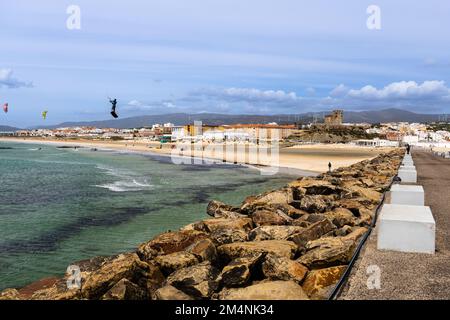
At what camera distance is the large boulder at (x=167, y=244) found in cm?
1159

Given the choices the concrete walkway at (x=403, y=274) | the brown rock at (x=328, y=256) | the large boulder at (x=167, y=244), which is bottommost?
the large boulder at (x=167, y=244)

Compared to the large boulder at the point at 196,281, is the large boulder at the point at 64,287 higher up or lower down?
lower down

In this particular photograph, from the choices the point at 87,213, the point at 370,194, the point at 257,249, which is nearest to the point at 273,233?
the point at 257,249

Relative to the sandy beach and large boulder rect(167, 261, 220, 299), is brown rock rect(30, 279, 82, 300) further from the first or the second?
the sandy beach

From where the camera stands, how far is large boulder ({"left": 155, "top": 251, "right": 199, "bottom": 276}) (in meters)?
9.89

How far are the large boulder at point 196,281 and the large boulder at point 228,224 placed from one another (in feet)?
15.4

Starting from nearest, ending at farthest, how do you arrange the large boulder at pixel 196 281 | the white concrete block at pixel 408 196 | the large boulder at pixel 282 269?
the large boulder at pixel 196 281
the large boulder at pixel 282 269
the white concrete block at pixel 408 196

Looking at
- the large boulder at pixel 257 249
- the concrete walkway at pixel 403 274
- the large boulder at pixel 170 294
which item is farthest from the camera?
the large boulder at pixel 257 249

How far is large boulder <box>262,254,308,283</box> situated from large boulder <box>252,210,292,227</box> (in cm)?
525

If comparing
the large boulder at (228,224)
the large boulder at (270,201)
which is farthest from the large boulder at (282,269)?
the large boulder at (270,201)

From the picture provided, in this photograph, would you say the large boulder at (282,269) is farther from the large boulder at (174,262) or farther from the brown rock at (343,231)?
the brown rock at (343,231)

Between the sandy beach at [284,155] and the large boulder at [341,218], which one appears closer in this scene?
the large boulder at [341,218]

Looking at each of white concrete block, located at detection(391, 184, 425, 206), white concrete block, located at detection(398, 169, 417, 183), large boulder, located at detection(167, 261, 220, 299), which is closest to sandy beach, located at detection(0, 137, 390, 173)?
white concrete block, located at detection(398, 169, 417, 183)
